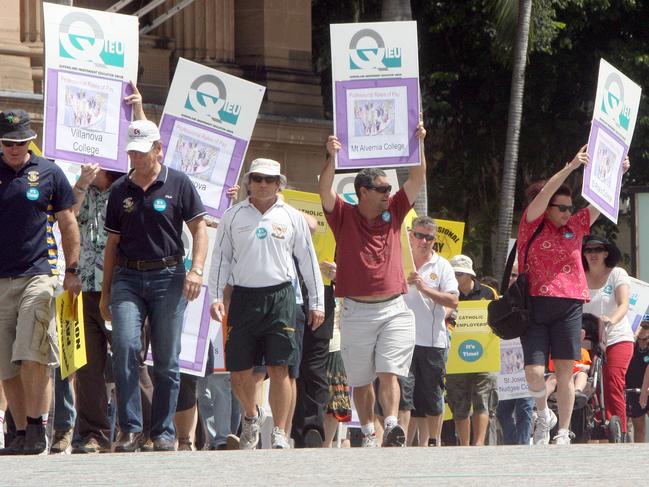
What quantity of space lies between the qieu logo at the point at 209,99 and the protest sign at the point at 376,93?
2.60ft

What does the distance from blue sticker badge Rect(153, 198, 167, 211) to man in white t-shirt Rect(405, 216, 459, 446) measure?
3.71m

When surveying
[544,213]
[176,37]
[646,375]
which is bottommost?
[646,375]

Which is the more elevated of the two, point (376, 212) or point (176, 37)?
point (176, 37)

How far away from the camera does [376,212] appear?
1212 centimetres

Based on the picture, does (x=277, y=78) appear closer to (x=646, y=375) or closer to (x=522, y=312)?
(x=646, y=375)

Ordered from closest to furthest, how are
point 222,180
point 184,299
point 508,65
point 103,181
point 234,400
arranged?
point 184,299
point 103,181
point 222,180
point 234,400
point 508,65

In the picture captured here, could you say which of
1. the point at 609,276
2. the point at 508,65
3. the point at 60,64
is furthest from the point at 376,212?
the point at 508,65

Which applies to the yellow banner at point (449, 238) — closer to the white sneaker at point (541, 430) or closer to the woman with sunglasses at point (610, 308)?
the woman with sunglasses at point (610, 308)

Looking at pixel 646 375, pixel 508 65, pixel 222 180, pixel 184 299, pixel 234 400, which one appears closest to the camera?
pixel 184 299

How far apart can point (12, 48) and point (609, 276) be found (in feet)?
27.8

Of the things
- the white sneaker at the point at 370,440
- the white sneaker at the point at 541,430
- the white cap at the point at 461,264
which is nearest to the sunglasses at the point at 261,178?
the white sneaker at the point at 370,440

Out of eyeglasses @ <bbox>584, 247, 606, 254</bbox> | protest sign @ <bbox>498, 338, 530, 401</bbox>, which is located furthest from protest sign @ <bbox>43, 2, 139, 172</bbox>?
protest sign @ <bbox>498, 338, 530, 401</bbox>

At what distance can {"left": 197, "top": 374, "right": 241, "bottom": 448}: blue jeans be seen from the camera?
13.9m

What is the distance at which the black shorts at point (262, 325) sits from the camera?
11.6 metres
